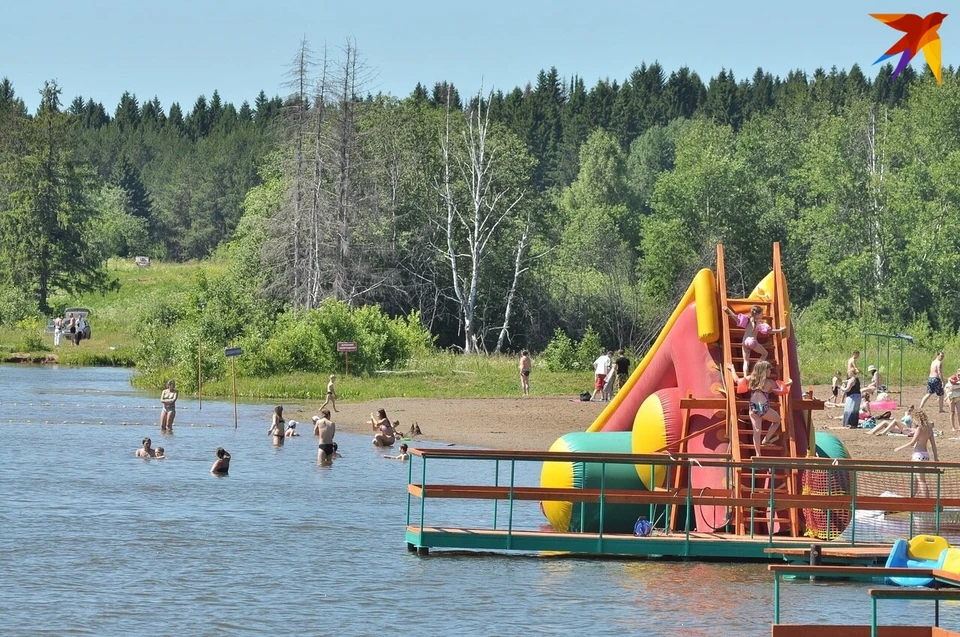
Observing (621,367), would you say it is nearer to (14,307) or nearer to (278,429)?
(278,429)

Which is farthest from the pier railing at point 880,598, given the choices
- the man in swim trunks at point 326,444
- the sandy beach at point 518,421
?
the man in swim trunks at point 326,444

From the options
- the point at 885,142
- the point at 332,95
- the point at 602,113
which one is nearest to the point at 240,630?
the point at 332,95

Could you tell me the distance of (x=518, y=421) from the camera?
3888 centimetres

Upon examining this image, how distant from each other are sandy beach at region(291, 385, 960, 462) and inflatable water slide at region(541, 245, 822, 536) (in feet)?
32.2

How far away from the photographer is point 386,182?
69.5 m

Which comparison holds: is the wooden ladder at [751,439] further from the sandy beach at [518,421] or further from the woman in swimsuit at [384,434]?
the woman in swimsuit at [384,434]

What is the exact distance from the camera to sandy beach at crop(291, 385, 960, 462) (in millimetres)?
32953

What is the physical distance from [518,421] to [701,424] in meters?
18.5

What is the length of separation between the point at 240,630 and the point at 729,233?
61.5 meters

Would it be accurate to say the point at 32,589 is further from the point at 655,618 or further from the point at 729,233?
the point at 729,233

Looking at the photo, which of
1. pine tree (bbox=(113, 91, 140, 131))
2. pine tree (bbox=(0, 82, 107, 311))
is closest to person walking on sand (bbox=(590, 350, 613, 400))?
pine tree (bbox=(0, 82, 107, 311))

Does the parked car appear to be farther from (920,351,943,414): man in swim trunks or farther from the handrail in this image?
the handrail

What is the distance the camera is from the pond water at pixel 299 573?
55.2 ft

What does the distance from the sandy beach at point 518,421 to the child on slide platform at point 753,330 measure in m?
9.98
